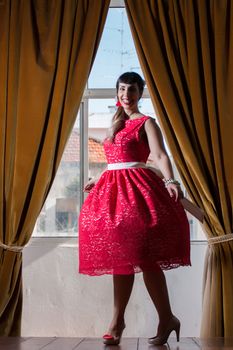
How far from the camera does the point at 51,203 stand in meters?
3.69

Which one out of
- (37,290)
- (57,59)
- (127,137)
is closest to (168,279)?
(37,290)

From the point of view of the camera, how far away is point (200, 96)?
11.2 feet

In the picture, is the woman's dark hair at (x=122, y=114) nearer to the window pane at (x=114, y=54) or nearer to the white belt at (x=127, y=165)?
the white belt at (x=127, y=165)

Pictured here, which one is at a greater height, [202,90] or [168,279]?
[202,90]

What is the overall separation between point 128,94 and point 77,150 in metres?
0.95

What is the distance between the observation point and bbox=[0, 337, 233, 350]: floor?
2572 millimetres

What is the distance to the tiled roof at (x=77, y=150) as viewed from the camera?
3.71 m

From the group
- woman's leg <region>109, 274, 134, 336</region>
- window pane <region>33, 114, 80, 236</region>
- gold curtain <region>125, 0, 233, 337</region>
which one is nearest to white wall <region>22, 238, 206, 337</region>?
window pane <region>33, 114, 80, 236</region>

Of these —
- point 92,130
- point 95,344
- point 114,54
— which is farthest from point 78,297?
point 114,54

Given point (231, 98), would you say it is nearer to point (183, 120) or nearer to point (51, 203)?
point (183, 120)

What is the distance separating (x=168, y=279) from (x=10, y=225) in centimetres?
96

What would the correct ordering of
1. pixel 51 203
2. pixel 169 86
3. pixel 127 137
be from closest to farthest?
1. pixel 127 137
2. pixel 169 86
3. pixel 51 203

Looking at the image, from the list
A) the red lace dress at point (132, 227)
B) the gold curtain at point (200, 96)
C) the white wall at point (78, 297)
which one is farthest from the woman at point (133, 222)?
the white wall at point (78, 297)

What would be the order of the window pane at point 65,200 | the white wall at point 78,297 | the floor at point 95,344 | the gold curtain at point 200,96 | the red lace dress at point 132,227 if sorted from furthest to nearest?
the window pane at point 65,200 → the white wall at point 78,297 → the gold curtain at point 200,96 → the floor at point 95,344 → the red lace dress at point 132,227
